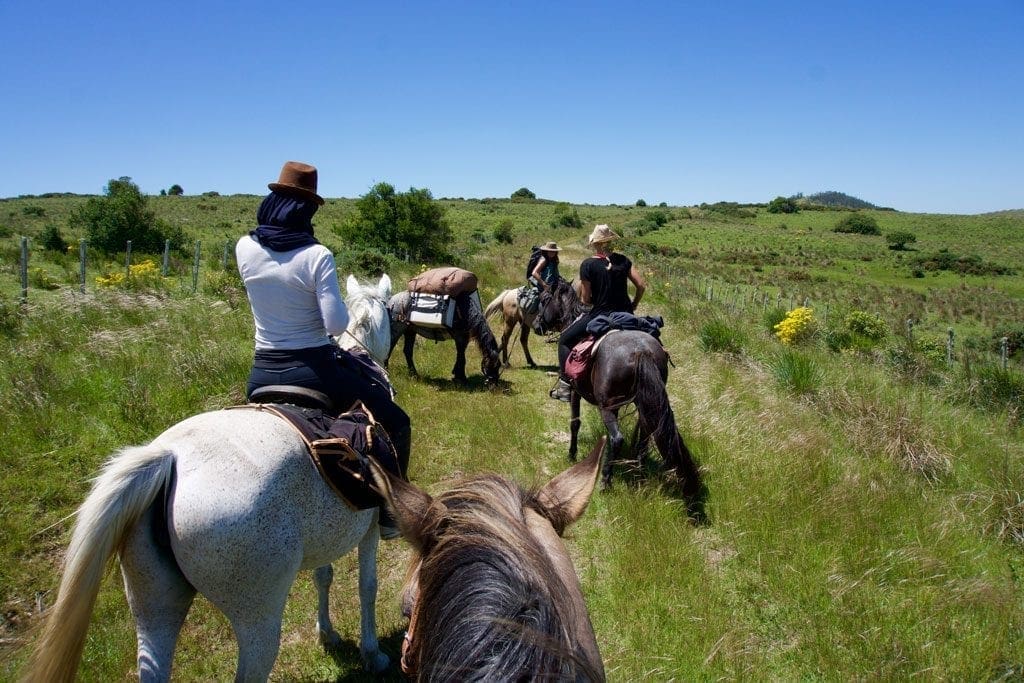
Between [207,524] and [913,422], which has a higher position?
[207,524]

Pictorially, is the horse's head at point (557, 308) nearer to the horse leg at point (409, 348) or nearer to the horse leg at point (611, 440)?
the horse leg at point (409, 348)

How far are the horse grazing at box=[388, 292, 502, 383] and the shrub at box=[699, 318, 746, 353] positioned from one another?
13.7 feet

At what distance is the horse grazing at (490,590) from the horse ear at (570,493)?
0.02 metres

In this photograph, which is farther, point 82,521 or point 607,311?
point 607,311

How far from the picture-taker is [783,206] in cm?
9825

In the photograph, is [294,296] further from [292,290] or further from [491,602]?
[491,602]

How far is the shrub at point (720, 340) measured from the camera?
10.6 m

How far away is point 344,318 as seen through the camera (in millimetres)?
2924

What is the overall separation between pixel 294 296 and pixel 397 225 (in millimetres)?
23019

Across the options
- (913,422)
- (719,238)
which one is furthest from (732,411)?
(719,238)

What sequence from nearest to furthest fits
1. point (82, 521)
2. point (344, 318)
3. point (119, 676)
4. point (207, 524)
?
point (82, 521) < point (207, 524) < point (344, 318) < point (119, 676)

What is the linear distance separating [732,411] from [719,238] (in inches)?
2464

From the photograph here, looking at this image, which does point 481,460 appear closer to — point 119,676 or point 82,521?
point 119,676

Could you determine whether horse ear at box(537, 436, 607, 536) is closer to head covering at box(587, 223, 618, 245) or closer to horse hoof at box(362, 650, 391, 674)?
horse hoof at box(362, 650, 391, 674)
